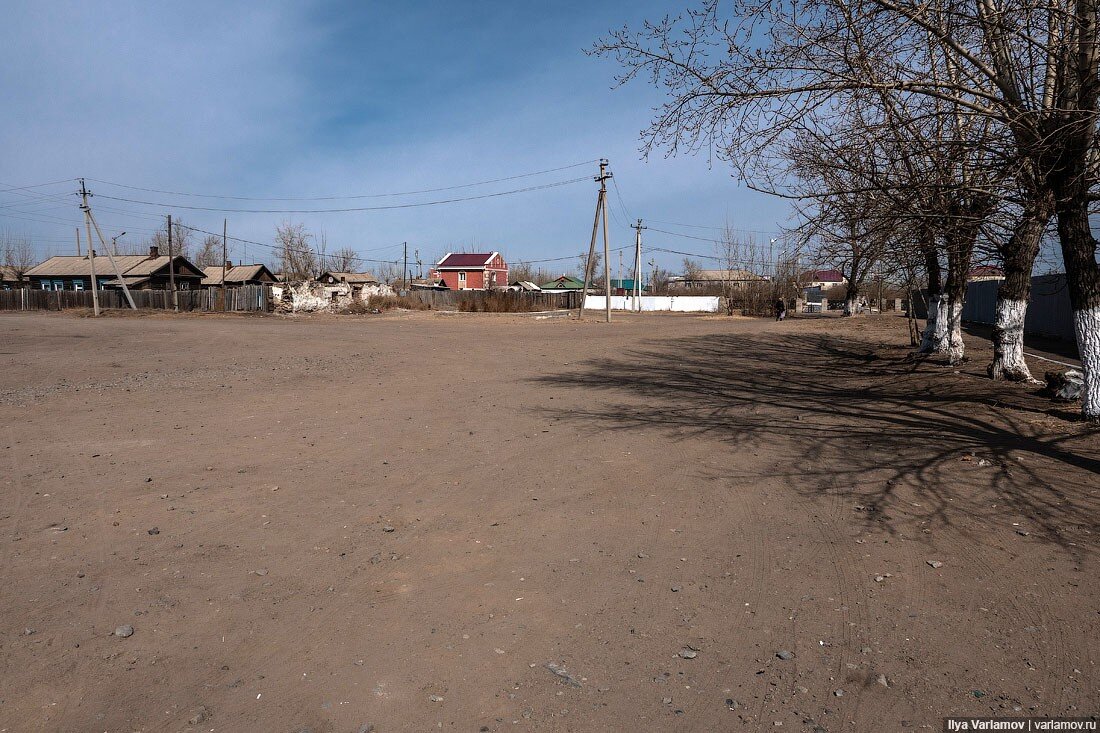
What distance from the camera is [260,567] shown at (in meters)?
3.93

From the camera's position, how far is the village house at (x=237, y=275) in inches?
2341

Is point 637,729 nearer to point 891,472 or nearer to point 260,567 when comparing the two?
point 260,567

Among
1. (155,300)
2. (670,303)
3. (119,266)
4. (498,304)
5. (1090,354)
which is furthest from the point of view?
(670,303)

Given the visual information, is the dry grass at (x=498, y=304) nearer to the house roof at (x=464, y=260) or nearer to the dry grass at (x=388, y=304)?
the dry grass at (x=388, y=304)

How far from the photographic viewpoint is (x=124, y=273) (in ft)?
176

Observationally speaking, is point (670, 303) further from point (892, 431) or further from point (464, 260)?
point (892, 431)

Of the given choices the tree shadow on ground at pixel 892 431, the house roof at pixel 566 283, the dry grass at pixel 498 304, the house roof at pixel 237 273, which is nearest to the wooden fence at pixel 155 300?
the dry grass at pixel 498 304

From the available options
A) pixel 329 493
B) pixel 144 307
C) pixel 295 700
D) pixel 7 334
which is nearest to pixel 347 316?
pixel 144 307

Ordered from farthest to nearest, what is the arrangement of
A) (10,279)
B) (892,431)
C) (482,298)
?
(10,279)
(482,298)
(892,431)

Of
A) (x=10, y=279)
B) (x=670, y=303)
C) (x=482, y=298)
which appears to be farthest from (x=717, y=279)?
(x=10, y=279)

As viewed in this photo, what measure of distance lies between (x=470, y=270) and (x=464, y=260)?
2209mm

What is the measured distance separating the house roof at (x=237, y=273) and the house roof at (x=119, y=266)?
9.56ft

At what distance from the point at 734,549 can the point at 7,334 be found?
2442cm

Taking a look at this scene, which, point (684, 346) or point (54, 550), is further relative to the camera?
point (684, 346)
